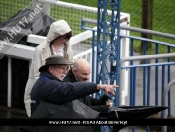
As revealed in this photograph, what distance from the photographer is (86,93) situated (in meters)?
7.23

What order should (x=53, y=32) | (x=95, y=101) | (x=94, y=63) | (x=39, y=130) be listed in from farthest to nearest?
(x=94, y=63)
(x=53, y=32)
(x=95, y=101)
(x=39, y=130)

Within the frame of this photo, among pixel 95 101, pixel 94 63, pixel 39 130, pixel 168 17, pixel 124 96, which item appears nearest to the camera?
pixel 39 130

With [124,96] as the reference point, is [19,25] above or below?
above

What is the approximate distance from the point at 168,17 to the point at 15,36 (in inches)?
279

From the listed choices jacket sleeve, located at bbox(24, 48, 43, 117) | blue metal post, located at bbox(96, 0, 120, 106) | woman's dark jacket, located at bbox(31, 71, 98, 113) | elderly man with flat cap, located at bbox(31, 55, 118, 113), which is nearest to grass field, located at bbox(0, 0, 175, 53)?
blue metal post, located at bbox(96, 0, 120, 106)

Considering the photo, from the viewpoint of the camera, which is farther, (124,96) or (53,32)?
(124,96)

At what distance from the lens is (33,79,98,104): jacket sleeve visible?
7.23m

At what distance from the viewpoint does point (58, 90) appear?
288 inches

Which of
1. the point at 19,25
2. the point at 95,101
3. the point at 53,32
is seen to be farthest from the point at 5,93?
the point at 95,101

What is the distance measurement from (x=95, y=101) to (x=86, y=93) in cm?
75

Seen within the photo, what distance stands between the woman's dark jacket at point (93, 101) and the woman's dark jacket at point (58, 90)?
46 centimetres

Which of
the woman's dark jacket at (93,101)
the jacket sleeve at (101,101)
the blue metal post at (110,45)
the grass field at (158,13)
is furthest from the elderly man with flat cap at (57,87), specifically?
the grass field at (158,13)

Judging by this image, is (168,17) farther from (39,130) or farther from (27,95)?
(39,130)

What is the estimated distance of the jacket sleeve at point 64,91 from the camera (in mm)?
7234
